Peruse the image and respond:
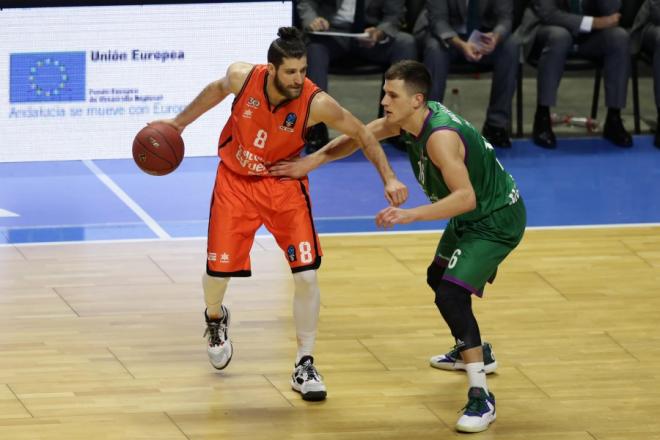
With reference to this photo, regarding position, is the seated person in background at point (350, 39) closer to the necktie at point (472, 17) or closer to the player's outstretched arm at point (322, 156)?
the necktie at point (472, 17)

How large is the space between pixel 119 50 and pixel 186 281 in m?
3.10

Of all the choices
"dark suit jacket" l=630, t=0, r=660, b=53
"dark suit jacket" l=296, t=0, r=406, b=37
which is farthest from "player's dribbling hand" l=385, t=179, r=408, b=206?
"dark suit jacket" l=630, t=0, r=660, b=53

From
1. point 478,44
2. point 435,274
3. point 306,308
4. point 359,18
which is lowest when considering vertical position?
point 306,308

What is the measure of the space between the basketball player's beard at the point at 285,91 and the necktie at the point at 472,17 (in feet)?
17.6

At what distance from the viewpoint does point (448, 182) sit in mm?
5441

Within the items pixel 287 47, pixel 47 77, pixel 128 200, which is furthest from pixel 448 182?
pixel 47 77

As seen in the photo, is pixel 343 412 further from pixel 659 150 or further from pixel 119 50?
pixel 659 150

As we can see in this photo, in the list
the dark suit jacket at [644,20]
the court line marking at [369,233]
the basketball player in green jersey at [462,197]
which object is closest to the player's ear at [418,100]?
the basketball player in green jersey at [462,197]

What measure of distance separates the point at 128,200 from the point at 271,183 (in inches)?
143

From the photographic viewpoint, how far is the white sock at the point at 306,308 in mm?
5879

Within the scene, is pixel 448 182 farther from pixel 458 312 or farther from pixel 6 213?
pixel 6 213

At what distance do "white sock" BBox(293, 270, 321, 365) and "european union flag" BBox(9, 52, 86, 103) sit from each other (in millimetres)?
4653

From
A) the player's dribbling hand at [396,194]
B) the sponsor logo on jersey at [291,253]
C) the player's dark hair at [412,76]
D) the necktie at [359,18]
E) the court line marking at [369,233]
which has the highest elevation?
the player's dark hair at [412,76]

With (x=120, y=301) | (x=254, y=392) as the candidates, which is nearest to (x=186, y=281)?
(x=120, y=301)
